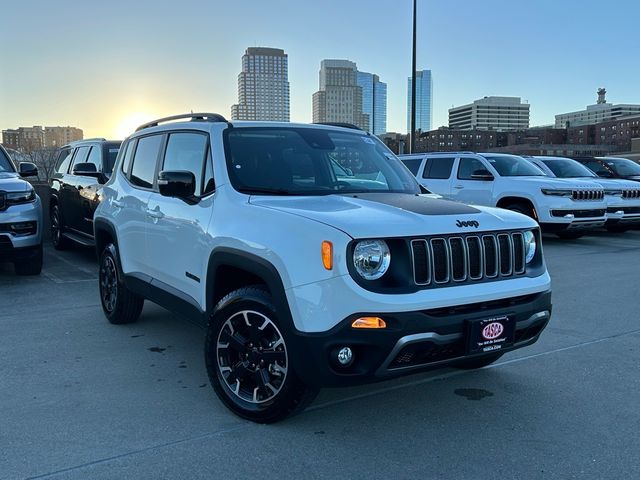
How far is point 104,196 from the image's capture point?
596cm

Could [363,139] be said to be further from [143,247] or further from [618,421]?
[618,421]

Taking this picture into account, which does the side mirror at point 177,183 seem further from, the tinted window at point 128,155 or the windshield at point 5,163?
the windshield at point 5,163

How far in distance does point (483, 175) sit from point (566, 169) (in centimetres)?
348

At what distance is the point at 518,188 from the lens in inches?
482

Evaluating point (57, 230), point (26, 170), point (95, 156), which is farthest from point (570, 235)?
point (26, 170)

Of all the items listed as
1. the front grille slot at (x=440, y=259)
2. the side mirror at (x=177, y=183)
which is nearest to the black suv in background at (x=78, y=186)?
the side mirror at (x=177, y=183)

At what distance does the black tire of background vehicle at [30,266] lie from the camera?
8065mm

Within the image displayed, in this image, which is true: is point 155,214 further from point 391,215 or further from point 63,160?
point 63,160

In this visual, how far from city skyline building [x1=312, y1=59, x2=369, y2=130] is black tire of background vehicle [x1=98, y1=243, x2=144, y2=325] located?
106 feet

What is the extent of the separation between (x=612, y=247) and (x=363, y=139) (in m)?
9.04

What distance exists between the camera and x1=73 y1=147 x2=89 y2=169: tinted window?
32.6ft

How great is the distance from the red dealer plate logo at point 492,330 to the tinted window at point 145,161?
10.1ft

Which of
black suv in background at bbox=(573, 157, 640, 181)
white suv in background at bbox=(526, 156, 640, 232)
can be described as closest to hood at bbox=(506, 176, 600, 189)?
white suv in background at bbox=(526, 156, 640, 232)

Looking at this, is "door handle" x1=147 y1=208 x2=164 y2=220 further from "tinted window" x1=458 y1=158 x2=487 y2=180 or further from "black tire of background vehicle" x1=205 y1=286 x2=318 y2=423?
"tinted window" x1=458 y1=158 x2=487 y2=180
